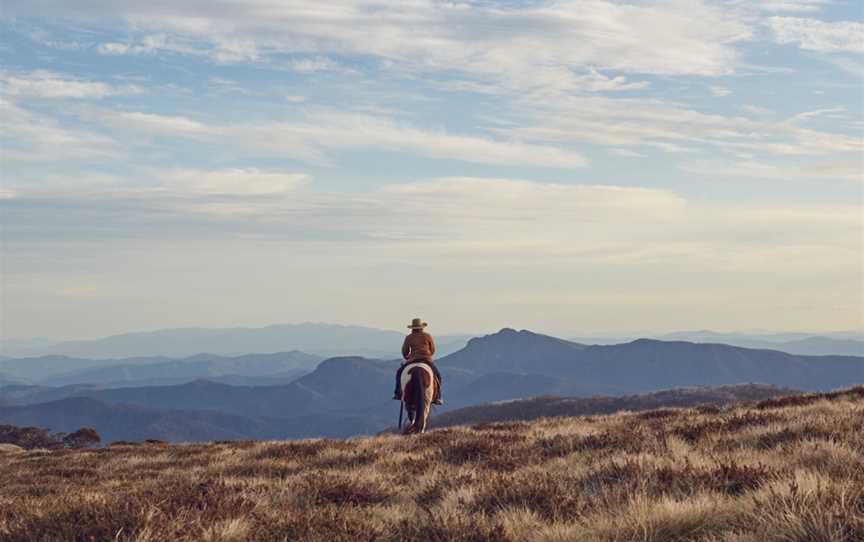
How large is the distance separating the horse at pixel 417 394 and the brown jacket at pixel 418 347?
0.69 ft

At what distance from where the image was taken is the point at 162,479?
1164 centimetres

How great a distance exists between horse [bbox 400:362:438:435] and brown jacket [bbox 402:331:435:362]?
0.21 meters

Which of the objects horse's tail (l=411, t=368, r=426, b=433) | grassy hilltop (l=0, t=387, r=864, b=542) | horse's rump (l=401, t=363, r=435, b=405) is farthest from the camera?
horse's rump (l=401, t=363, r=435, b=405)

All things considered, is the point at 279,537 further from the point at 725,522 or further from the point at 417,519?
the point at 725,522

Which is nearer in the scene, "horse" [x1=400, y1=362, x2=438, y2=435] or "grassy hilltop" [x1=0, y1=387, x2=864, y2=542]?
"grassy hilltop" [x1=0, y1=387, x2=864, y2=542]

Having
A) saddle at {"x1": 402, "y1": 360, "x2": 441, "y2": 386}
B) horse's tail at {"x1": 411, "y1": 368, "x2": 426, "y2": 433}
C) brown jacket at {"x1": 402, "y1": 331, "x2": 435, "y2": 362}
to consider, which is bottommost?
horse's tail at {"x1": 411, "y1": 368, "x2": 426, "y2": 433}

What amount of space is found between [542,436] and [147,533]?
359 inches

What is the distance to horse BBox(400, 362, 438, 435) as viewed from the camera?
70.8 ft

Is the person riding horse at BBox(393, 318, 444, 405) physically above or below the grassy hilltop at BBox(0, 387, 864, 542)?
above

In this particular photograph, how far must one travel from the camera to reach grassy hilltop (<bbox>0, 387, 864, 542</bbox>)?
5062mm

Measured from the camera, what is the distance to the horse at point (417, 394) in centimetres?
2158

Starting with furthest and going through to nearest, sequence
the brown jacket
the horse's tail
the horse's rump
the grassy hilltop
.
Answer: the brown jacket → the horse's rump → the horse's tail → the grassy hilltop

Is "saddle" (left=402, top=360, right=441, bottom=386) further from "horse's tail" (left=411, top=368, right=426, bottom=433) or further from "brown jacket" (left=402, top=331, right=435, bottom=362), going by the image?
"horse's tail" (left=411, top=368, right=426, bottom=433)

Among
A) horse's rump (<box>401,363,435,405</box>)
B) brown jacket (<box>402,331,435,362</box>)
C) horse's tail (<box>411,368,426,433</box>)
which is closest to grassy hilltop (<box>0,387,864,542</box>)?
horse's tail (<box>411,368,426,433</box>)
